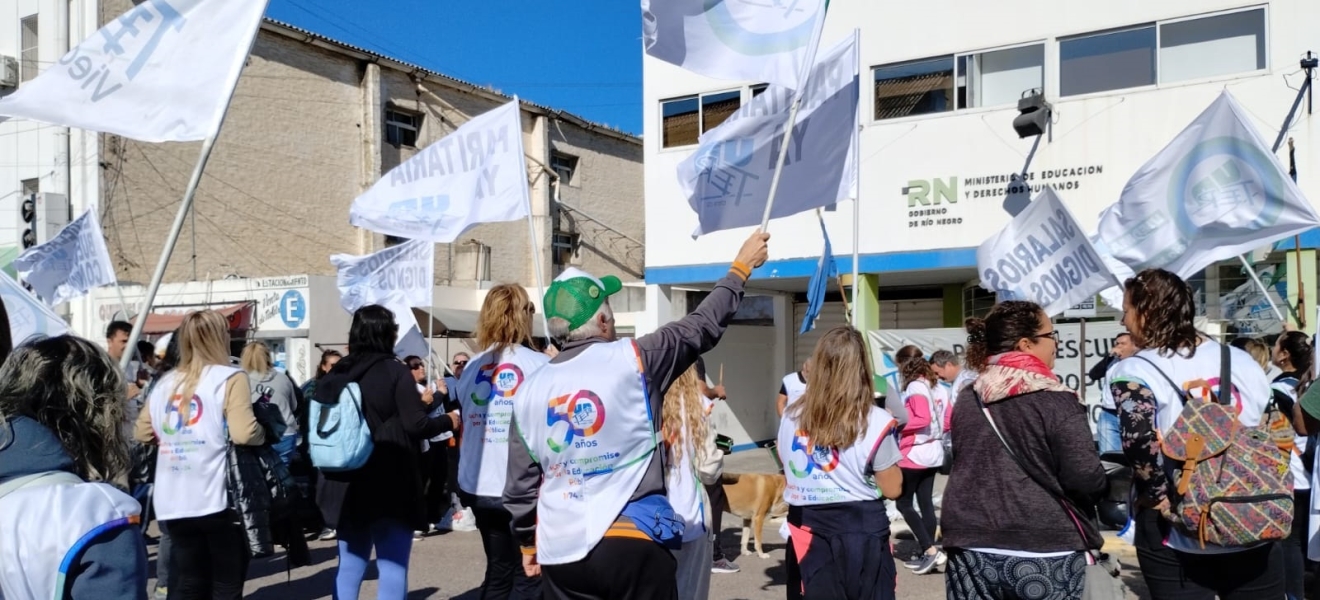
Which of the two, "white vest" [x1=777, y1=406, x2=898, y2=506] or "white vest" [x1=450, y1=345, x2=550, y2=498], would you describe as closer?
"white vest" [x1=777, y1=406, x2=898, y2=506]

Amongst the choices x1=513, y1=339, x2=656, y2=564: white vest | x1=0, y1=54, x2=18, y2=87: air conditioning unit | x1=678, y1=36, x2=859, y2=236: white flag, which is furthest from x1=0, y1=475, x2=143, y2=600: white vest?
x1=0, y1=54, x2=18, y2=87: air conditioning unit

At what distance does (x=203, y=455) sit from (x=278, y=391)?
307cm

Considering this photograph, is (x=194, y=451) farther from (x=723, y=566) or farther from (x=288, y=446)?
(x=723, y=566)

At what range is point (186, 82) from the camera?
13.9 feet

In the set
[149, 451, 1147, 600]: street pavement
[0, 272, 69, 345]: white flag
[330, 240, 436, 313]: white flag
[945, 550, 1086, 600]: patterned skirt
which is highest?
[330, 240, 436, 313]: white flag

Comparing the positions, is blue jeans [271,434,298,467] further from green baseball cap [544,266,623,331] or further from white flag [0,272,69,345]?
green baseball cap [544,266,623,331]

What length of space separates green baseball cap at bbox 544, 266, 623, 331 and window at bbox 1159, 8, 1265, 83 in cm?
1318

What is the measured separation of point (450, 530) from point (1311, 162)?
1172 cm

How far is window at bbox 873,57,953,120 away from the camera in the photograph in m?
15.5

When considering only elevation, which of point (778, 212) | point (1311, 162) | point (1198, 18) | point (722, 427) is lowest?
point (722, 427)

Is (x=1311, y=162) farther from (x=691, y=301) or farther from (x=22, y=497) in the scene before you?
(x=22, y=497)

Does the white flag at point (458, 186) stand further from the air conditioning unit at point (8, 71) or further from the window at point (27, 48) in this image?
the window at point (27, 48)

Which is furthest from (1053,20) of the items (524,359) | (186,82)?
(186,82)

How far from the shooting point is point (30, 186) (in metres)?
21.5
